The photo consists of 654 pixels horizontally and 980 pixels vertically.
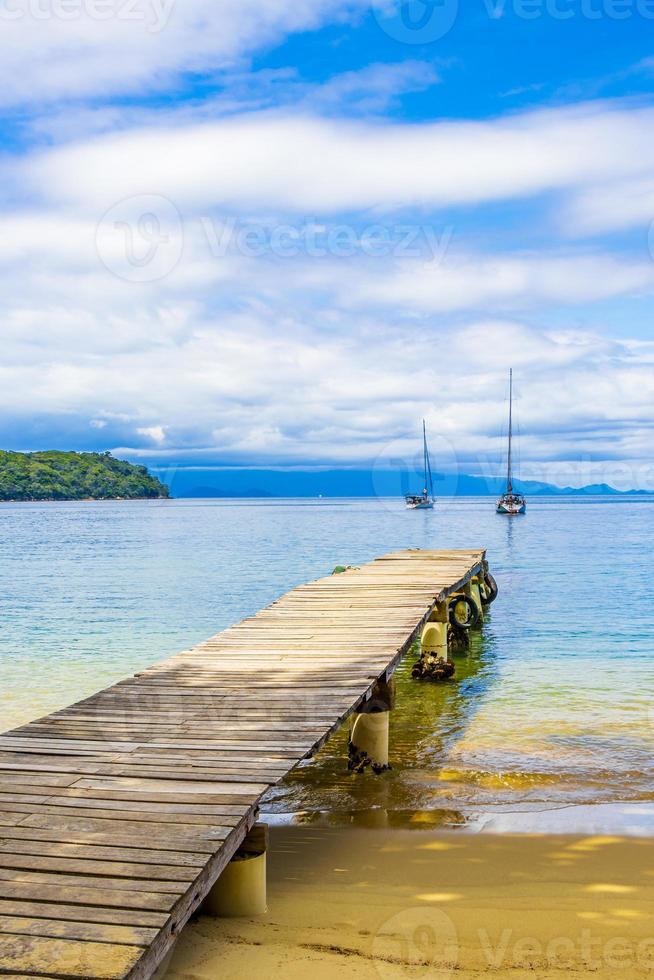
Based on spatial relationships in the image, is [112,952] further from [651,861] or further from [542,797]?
[542,797]

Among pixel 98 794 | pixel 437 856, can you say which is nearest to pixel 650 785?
pixel 437 856

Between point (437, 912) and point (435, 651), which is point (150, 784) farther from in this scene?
point (435, 651)

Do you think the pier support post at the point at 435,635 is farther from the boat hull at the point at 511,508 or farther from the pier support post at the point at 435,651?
the boat hull at the point at 511,508

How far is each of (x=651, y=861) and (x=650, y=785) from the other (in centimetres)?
270

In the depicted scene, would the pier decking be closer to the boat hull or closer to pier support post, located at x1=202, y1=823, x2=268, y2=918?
pier support post, located at x1=202, y1=823, x2=268, y2=918

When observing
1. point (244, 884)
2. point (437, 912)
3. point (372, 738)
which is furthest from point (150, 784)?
point (372, 738)

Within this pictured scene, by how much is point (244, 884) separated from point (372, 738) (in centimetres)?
452

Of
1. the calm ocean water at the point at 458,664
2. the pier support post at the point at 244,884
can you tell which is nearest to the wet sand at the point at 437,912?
the pier support post at the point at 244,884

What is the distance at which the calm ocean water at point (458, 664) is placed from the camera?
10.5m

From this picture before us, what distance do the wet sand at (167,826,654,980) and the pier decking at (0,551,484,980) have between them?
0.99 m

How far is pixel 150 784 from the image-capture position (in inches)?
253

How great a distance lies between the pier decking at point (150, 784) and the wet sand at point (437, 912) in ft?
3.26

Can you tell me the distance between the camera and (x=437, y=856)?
318 inches

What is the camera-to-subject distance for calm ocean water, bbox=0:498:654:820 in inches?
415
